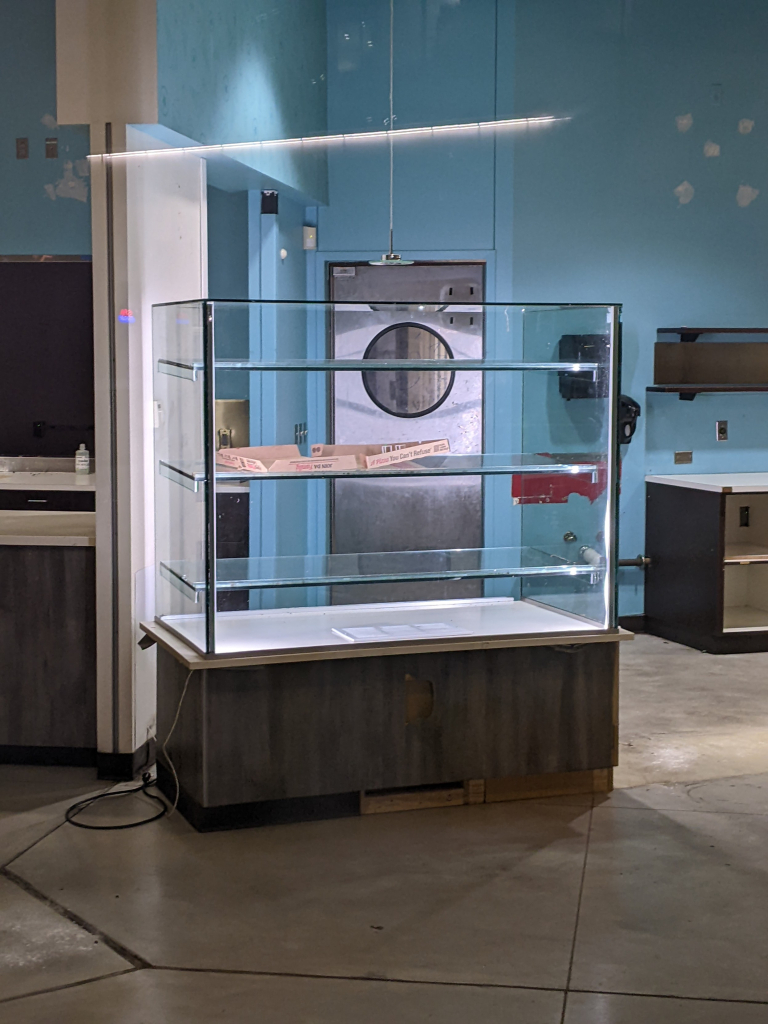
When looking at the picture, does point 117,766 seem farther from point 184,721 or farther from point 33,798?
point 184,721

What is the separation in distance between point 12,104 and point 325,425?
6.70ft

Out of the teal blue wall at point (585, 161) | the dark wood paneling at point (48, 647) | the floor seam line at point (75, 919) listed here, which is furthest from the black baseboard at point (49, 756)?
the teal blue wall at point (585, 161)

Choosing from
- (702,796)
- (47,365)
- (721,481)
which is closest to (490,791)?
(702,796)

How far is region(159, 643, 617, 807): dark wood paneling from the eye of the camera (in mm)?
3549

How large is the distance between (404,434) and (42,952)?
220cm

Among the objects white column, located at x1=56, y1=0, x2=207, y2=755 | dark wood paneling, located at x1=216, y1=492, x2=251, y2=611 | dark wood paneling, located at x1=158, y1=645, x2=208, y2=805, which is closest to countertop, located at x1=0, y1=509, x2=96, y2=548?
white column, located at x1=56, y1=0, x2=207, y2=755

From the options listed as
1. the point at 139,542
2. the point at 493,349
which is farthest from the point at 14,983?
the point at 493,349

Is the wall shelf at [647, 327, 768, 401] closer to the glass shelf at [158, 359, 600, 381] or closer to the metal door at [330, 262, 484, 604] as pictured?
the metal door at [330, 262, 484, 604]

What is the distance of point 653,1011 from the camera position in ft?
8.30

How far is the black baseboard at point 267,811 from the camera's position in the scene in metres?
3.59

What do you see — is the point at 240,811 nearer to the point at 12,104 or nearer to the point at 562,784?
the point at 562,784

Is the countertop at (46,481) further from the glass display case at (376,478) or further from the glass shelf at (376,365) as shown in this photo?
the glass shelf at (376,365)

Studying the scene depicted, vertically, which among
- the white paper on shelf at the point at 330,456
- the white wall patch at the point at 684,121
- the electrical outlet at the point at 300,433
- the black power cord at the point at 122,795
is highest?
the white wall patch at the point at 684,121

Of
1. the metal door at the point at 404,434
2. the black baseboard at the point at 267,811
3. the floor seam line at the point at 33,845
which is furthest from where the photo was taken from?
the metal door at the point at 404,434
